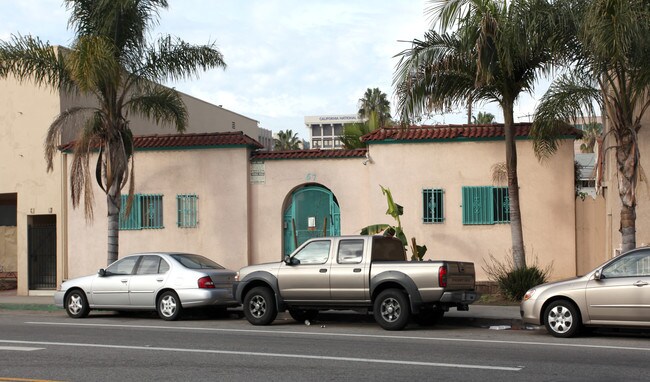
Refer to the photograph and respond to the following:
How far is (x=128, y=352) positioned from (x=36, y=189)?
14.3m

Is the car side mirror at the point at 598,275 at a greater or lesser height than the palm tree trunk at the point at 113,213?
lesser

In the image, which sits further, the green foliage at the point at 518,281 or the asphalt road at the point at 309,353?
the green foliage at the point at 518,281

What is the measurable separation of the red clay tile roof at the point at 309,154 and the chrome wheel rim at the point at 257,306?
7.35 metres

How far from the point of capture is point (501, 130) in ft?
71.6

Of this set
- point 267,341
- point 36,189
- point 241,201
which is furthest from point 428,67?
point 36,189

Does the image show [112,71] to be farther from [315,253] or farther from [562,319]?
[562,319]

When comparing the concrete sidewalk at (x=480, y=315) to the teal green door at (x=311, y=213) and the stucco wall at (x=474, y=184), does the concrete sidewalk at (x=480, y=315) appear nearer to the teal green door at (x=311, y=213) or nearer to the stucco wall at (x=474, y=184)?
the stucco wall at (x=474, y=184)

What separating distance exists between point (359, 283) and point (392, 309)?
0.75 metres

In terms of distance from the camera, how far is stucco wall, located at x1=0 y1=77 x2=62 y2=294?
2539 centimetres

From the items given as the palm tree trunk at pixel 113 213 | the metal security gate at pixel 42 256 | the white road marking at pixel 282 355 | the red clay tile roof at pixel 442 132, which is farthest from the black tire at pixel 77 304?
the red clay tile roof at pixel 442 132

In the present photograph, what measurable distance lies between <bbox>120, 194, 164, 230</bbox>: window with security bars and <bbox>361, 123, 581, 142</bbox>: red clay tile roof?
6.07m

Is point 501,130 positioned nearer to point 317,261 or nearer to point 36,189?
point 317,261

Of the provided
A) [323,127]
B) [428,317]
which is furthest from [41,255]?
[323,127]

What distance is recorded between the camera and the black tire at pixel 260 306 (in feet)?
53.9
